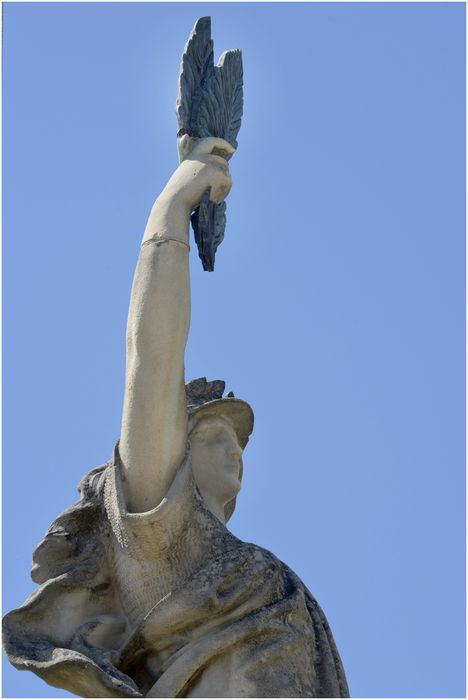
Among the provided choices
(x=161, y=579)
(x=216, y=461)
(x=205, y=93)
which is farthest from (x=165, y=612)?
(x=205, y=93)

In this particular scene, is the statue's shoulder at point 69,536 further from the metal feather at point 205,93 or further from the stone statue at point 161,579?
the metal feather at point 205,93

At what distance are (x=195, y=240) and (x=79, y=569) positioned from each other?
2043 millimetres

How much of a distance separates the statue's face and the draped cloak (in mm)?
447

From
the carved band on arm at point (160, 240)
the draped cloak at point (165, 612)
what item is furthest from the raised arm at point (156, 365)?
the draped cloak at point (165, 612)

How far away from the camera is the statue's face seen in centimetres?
1268

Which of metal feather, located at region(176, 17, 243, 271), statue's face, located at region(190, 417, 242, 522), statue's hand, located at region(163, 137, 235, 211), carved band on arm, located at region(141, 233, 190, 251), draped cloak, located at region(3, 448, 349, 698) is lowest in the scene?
draped cloak, located at region(3, 448, 349, 698)

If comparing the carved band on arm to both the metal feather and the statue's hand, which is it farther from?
the metal feather

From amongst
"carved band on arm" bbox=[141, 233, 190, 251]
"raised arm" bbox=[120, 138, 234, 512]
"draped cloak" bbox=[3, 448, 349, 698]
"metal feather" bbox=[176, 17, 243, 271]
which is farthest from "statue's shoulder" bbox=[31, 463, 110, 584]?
"metal feather" bbox=[176, 17, 243, 271]

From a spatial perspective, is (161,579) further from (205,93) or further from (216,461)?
(205,93)

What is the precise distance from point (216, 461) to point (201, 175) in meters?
1.67

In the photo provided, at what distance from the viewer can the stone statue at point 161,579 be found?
1170cm

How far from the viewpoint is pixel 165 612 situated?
11812mm

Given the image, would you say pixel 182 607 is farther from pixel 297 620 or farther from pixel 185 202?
pixel 185 202

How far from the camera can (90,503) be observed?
12453 mm
